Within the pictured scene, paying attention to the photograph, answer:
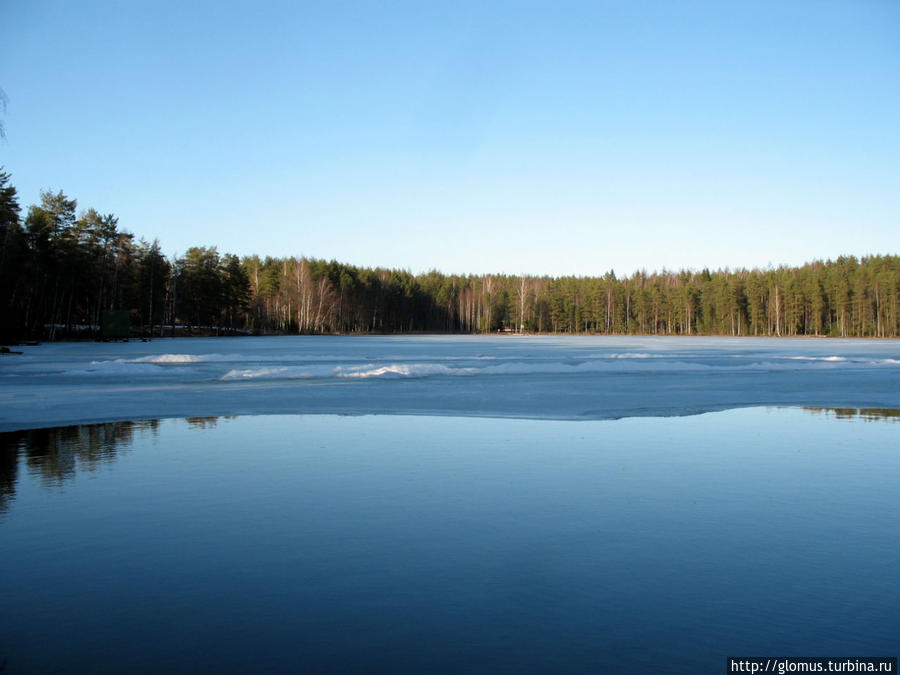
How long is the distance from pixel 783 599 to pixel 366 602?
2.12m

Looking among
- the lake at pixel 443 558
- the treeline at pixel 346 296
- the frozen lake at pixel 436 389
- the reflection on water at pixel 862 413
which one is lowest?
the reflection on water at pixel 862 413

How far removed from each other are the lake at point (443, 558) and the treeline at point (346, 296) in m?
37.7

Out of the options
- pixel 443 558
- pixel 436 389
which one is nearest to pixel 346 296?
pixel 436 389

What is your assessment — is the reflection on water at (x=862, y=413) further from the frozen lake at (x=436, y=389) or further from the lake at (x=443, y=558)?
the lake at (x=443, y=558)

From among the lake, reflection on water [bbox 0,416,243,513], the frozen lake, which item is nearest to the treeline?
the frozen lake

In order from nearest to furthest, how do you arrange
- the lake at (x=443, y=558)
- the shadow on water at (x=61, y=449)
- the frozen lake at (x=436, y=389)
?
the lake at (x=443, y=558) < the shadow on water at (x=61, y=449) < the frozen lake at (x=436, y=389)

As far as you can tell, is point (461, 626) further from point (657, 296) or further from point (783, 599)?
point (657, 296)

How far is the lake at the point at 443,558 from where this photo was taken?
2.84 m

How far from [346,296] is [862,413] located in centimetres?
8595

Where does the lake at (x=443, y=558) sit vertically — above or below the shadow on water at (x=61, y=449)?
above

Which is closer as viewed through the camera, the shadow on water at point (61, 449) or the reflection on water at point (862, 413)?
the shadow on water at point (61, 449)

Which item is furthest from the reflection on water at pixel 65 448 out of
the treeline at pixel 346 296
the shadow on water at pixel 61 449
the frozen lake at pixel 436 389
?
the treeline at pixel 346 296

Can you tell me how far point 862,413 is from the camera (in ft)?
36.2

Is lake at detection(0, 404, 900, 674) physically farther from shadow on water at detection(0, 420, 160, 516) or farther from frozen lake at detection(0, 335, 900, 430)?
frozen lake at detection(0, 335, 900, 430)
